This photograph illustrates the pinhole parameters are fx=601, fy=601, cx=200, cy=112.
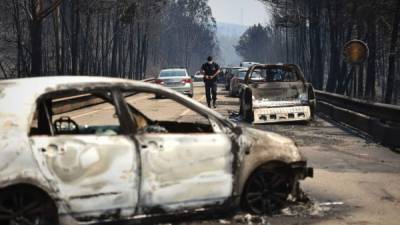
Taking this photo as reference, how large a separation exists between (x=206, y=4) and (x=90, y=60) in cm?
10014

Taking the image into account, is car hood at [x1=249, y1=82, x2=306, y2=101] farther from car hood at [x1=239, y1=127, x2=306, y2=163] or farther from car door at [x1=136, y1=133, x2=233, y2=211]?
car door at [x1=136, y1=133, x2=233, y2=211]

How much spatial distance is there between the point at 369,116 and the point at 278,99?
2873mm

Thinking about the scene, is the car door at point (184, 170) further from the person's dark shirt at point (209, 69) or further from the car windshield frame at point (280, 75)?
the person's dark shirt at point (209, 69)

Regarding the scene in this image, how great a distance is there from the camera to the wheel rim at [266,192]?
20.7 ft

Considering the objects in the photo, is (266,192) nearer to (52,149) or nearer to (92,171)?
(92,171)

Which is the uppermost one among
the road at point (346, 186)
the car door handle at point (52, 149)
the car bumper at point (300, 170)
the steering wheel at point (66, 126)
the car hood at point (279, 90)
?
the steering wheel at point (66, 126)

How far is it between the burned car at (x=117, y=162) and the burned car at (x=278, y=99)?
10137 millimetres

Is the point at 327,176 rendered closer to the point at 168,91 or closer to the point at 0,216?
the point at 168,91

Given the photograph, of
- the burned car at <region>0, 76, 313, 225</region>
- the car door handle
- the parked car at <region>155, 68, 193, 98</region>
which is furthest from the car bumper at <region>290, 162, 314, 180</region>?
the parked car at <region>155, 68, 193, 98</region>

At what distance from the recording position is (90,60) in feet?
170

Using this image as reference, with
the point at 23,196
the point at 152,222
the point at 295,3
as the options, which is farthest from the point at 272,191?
the point at 295,3

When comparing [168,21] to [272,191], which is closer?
[272,191]

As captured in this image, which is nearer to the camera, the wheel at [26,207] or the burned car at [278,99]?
the wheel at [26,207]

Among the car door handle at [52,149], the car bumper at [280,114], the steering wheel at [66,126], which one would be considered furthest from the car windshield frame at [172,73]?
the car door handle at [52,149]
